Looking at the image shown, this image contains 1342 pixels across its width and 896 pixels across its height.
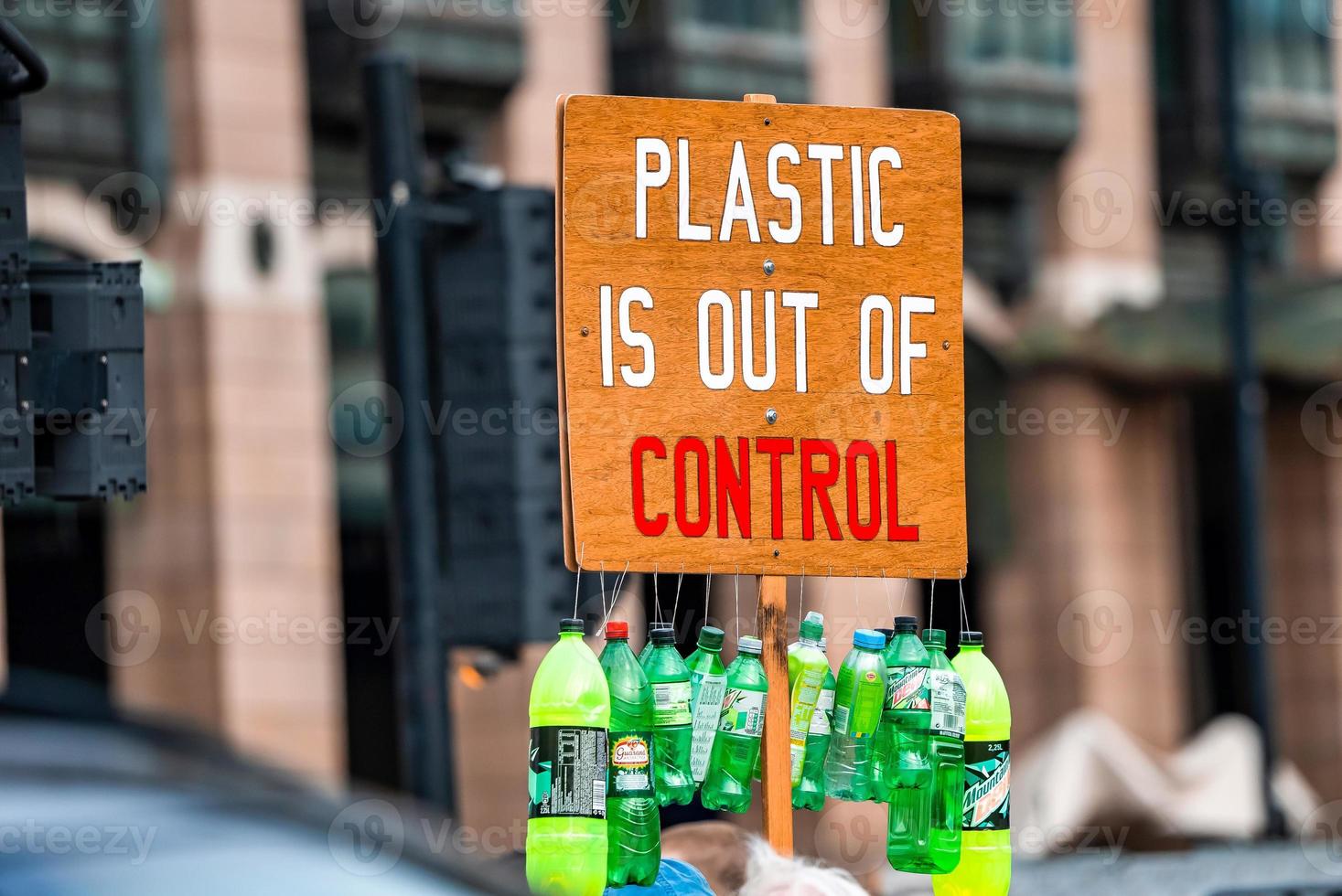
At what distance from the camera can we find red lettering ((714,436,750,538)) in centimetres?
472

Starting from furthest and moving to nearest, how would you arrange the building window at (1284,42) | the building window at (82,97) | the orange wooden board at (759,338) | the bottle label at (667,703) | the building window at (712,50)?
1. the building window at (1284,42)
2. the building window at (712,50)
3. the building window at (82,97)
4. the orange wooden board at (759,338)
5. the bottle label at (667,703)

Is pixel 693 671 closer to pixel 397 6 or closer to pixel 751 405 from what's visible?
pixel 751 405

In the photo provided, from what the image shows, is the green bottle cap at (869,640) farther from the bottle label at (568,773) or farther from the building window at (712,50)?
the building window at (712,50)

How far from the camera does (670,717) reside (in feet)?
14.6

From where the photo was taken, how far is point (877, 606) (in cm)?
1833

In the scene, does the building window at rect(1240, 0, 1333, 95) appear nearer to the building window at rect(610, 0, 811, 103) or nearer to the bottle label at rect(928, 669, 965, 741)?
the building window at rect(610, 0, 811, 103)

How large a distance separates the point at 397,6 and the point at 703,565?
12086mm

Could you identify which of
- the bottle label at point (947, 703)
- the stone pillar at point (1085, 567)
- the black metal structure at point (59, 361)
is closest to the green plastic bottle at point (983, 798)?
the bottle label at point (947, 703)

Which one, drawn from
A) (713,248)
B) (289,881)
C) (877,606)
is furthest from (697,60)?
(289,881)

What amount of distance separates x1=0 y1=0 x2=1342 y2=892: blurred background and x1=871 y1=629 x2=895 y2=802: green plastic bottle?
618 cm

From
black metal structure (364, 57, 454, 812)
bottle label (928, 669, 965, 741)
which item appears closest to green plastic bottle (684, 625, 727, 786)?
bottle label (928, 669, 965, 741)

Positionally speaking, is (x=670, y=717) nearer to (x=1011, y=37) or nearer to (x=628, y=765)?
(x=628, y=765)

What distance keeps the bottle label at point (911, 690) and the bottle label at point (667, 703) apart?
1.54 ft

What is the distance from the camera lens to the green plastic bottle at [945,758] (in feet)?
14.8
